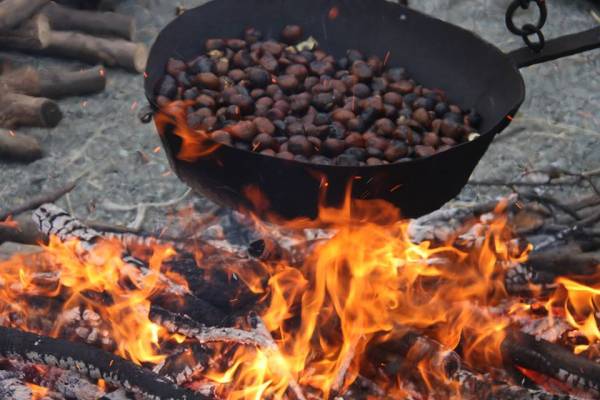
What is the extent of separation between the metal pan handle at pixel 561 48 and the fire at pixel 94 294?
142cm

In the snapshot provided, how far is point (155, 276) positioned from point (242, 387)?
49 cm

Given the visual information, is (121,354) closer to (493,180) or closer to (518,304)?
(518,304)

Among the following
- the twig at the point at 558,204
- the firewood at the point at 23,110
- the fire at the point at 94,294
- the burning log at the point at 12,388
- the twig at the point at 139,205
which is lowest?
the twig at the point at 139,205

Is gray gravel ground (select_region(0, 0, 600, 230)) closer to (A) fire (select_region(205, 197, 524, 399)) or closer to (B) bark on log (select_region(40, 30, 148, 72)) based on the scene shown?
(B) bark on log (select_region(40, 30, 148, 72))

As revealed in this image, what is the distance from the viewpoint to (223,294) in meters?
2.55

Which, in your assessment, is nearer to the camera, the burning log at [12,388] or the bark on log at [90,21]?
the burning log at [12,388]

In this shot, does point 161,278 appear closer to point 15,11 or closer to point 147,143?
point 147,143

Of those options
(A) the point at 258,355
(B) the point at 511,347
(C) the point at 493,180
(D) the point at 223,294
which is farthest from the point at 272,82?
(C) the point at 493,180

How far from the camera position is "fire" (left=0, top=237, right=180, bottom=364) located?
2447mm

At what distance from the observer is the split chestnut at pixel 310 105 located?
2578 mm

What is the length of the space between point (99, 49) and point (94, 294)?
8.94 feet

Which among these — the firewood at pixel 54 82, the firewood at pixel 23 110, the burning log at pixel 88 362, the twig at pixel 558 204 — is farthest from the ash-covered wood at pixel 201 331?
the firewood at pixel 54 82

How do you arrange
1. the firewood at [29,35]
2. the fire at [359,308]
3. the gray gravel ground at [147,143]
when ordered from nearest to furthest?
the fire at [359,308] < the gray gravel ground at [147,143] < the firewood at [29,35]

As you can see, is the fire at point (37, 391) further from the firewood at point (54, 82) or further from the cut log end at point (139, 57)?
the cut log end at point (139, 57)
